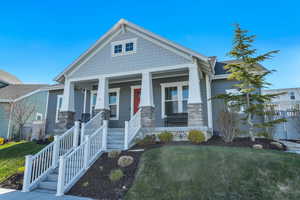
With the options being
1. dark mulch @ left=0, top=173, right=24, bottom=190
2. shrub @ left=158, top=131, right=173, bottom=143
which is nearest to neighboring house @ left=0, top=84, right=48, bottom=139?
dark mulch @ left=0, top=173, right=24, bottom=190

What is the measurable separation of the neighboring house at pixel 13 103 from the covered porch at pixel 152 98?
6624 millimetres

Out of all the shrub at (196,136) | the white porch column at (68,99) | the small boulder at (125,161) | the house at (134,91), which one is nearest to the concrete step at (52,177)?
the house at (134,91)

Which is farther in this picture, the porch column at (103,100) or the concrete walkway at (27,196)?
the porch column at (103,100)

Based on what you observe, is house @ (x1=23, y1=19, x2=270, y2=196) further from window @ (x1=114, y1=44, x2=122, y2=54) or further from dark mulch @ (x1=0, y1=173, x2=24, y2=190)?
dark mulch @ (x1=0, y1=173, x2=24, y2=190)

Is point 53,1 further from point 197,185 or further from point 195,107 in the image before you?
point 197,185

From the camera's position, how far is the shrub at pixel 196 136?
789 cm

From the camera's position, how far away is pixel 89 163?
6.51 metres

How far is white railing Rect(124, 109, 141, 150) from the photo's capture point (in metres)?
7.77

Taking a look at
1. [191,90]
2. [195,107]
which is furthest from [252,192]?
[191,90]

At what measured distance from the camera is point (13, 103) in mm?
15695

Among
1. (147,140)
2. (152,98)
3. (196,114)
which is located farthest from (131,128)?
(196,114)

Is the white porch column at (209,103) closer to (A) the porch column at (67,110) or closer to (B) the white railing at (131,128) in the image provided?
(B) the white railing at (131,128)

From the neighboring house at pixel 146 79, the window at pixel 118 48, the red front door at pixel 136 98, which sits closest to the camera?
the neighboring house at pixel 146 79

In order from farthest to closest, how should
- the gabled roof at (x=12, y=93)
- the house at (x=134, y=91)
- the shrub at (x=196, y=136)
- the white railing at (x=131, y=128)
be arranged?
the gabled roof at (x=12, y=93) < the house at (x=134, y=91) < the shrub at (x=196, y=136) < the white railing at (x=131, y=128)
